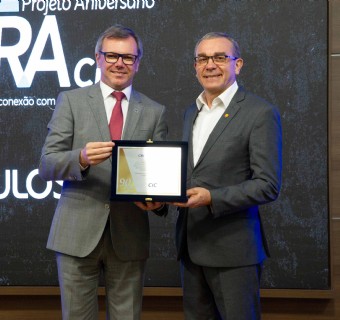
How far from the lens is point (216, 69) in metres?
2.34

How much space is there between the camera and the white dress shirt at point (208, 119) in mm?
2342

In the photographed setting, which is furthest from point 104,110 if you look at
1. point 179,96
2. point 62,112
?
point 179,96

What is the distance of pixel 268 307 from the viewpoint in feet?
11.0

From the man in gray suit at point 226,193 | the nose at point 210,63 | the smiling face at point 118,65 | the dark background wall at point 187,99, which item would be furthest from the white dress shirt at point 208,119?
the dark background wall at point 187,99

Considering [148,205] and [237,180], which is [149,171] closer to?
[148,205]

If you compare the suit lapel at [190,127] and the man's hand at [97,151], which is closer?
the man's hand at [97,151]

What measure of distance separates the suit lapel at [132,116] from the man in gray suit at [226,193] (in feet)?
0.79

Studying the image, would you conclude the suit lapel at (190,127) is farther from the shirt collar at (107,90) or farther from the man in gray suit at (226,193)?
the shirt collar at (107,90)

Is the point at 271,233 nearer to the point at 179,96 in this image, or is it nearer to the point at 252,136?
the point at 179,96

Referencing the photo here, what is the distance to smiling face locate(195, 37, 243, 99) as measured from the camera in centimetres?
235

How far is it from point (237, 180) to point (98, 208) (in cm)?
54

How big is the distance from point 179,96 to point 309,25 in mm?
794

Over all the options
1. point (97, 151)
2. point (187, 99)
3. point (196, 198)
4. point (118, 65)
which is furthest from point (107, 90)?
point (187, 99)

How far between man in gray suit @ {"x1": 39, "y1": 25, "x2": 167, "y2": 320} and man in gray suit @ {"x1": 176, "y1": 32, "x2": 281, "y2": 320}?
19cm
